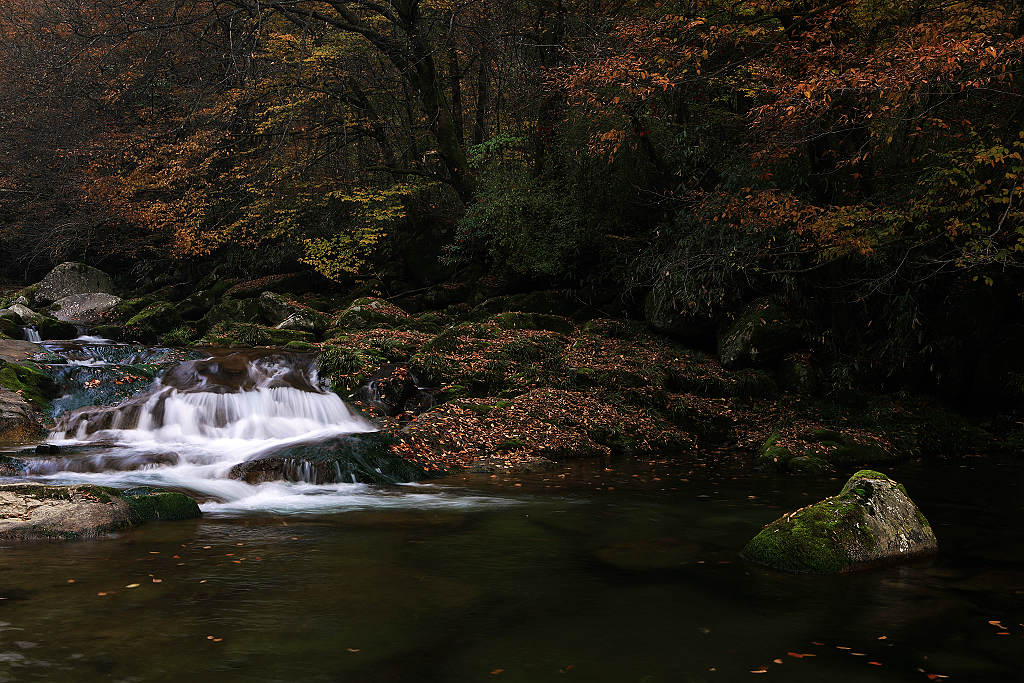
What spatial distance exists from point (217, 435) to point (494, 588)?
792 centimetres

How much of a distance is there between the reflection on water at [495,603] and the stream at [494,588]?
0.02 meters

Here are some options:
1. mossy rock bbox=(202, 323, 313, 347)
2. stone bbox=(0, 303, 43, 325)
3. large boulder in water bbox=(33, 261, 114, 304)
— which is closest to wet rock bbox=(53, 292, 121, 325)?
large boulder in water bbox=(33, 261, 114, 304)

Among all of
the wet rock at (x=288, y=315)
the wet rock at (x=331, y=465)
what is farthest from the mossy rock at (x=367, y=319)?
the wet rock at (x=331, y=465)

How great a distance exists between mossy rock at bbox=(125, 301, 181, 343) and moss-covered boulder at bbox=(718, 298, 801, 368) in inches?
554

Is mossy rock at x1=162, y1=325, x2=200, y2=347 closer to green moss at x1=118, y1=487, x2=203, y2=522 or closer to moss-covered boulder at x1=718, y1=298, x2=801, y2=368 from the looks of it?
green moss at x1=118, y1=487, x2=203, y2=522

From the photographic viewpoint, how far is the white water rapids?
9.37 metres

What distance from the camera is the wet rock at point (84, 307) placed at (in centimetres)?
2097

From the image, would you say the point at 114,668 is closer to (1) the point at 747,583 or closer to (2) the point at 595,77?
(1) the point at 747,583

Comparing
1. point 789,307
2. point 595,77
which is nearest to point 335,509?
point 595,77

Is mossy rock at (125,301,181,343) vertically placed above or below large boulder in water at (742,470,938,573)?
above

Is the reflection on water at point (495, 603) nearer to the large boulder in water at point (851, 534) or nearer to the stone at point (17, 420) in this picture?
the large boulder in water at point (851, 534)

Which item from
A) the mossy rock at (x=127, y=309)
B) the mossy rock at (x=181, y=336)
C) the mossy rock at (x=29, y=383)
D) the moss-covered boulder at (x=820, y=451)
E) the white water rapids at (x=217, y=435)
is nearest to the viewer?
the white water rapids at (x=217, y=435)

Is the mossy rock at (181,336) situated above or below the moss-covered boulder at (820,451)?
above

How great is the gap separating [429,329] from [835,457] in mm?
9718
